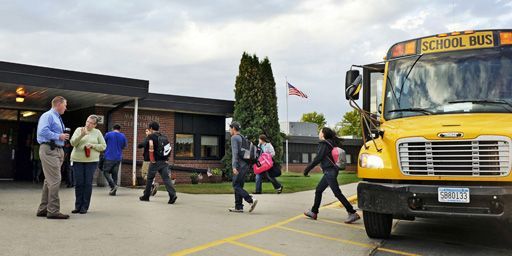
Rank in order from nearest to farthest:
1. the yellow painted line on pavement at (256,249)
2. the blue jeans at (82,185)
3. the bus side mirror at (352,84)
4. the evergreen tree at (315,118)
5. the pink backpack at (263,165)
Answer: the yellow painted line on pavement at (256,249) < the bus side mirror at (352,84) < the blue jeans at (82,185) < the pink backpack at (263,165) < the evergreen tree at (315,118)

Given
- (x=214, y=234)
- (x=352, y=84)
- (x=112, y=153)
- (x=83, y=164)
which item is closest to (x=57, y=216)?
(x=83, y=164)

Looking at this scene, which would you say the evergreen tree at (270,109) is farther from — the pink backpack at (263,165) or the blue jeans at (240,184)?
the blue jeans at (240,184)

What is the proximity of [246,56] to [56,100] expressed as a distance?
1177 centimetres

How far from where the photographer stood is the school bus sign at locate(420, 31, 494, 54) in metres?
6.36

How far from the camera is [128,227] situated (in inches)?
248

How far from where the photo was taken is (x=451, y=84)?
6.29m

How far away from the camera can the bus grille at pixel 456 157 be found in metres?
5.03

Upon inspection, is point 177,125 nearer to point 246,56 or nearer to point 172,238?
point 246,56

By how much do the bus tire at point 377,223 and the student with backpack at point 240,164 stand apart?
108 inches

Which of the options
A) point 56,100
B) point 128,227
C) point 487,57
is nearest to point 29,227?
point 128,227

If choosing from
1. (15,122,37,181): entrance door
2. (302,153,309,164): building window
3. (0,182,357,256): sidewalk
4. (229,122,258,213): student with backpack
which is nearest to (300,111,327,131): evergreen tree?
(302,153,309,164): building window

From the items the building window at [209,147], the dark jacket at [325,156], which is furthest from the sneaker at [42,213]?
the building window at [209,147]

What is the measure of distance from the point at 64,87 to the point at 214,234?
314 inches

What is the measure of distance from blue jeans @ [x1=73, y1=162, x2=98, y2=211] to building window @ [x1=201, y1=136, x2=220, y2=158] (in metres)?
10.2
